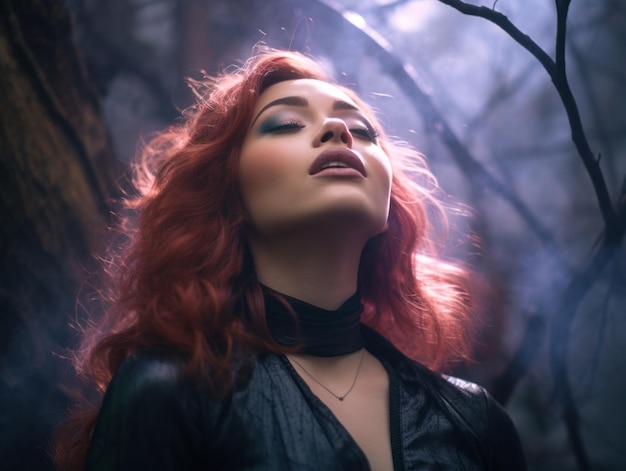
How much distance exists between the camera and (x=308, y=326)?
1119 millimetres

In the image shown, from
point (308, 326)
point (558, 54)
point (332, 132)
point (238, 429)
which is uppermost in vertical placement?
point (558, 54)

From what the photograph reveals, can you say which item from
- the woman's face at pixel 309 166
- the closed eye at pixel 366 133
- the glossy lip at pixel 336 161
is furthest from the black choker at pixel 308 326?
the closed eye at pixel 366 133

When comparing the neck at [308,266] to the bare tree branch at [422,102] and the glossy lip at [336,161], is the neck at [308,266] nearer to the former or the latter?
the glossy lip at [336,161]

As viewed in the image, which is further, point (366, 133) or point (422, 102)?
point (422, 102)

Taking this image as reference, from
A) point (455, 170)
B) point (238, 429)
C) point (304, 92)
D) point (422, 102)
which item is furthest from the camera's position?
point (455, 170)

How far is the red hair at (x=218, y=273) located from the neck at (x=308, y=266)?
0.05m

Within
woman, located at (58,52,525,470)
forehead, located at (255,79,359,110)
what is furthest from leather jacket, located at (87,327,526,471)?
forehead, located at (255,79,359,110)

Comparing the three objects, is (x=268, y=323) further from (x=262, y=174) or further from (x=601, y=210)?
(x=601, y=210)

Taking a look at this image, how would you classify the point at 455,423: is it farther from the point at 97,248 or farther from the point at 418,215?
the point at 97,248

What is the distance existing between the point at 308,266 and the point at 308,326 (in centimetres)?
12

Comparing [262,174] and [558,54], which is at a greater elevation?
[558,54]

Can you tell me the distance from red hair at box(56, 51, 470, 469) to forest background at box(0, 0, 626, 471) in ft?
0.62

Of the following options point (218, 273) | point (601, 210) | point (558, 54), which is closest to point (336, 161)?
point (218, 273)

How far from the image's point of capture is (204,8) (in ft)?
6.97
